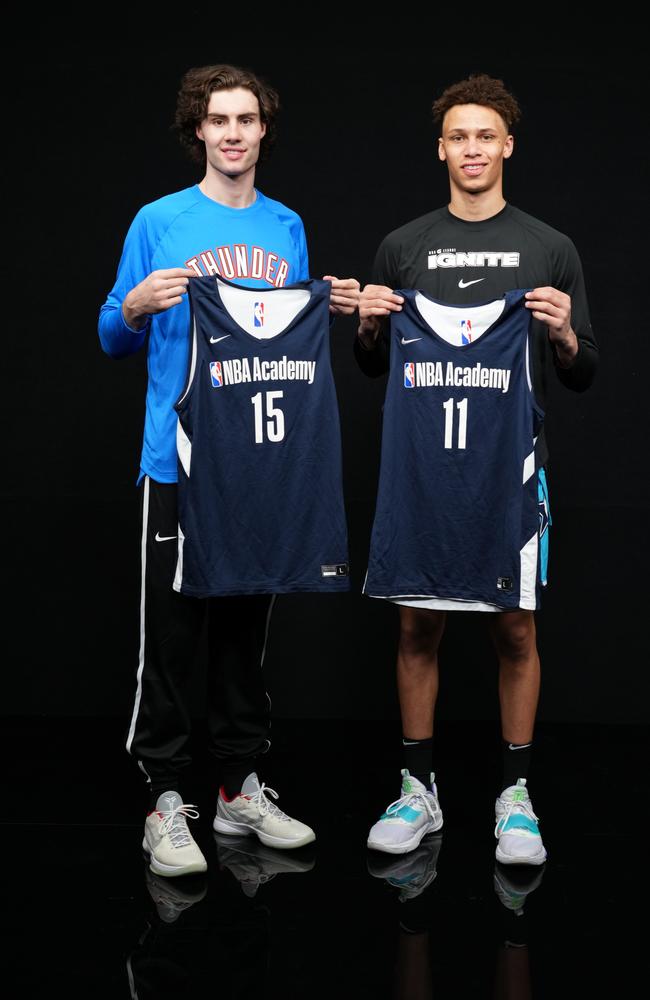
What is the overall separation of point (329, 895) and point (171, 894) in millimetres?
341

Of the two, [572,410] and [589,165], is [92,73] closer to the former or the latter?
[589,165]

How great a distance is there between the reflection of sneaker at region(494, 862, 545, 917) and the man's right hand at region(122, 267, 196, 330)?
57.4 inches

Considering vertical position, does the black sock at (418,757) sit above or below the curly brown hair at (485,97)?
below

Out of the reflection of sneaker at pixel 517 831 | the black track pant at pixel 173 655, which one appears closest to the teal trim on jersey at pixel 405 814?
the reflection of sneaker at pixel 517 831

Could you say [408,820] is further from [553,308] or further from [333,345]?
[333,345]

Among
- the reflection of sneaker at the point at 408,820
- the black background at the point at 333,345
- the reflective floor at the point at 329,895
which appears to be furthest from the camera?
the black background at the point at 333,345

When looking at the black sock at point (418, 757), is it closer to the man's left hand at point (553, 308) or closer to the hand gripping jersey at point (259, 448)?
the hand gripping jersey at point (259, 448)

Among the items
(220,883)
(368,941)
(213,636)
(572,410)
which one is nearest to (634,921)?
(368,941)

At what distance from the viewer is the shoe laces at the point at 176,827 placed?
2479 millimetres

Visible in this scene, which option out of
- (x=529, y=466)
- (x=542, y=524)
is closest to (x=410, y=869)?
(x=542, y=524)

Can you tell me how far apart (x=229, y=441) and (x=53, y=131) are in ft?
6.03

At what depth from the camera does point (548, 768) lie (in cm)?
329

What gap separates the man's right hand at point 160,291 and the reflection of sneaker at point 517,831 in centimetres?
139

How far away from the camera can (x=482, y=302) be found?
97.8 inches
